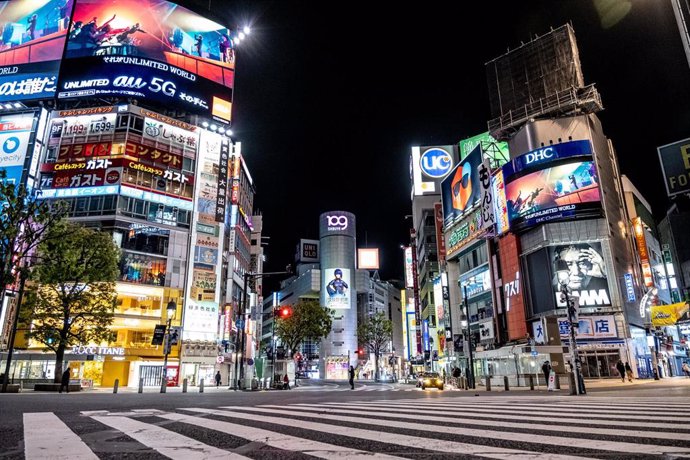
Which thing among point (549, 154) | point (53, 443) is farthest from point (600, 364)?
point (53, 443)

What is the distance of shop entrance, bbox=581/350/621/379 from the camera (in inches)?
1473

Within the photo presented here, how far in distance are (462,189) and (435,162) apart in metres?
26.8

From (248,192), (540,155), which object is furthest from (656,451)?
(248,192)

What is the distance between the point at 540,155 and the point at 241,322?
32474 millimetres

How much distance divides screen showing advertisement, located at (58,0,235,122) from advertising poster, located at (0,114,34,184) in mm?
4848

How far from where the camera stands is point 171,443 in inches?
185

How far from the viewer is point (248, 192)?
64.4 m

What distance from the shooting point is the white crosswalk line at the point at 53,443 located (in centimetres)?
389

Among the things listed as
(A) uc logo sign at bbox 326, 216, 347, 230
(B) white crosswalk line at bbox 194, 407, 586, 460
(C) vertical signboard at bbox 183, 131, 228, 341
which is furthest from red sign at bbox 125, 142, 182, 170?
(A) uc logo sign at bbox 326, 216, 347, 230

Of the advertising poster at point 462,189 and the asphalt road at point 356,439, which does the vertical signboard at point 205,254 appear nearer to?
the advertising poster at point 462,189

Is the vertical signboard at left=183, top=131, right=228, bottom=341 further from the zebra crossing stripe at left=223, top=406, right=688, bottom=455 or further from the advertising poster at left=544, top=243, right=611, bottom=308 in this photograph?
the zebra crossing stripe at left=223, top=406, right=688, bottom=455

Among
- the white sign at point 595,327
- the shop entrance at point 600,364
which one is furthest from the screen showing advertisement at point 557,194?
the shop entrance at point 600,364

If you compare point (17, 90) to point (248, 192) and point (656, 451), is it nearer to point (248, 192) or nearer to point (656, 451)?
point (248, 192)

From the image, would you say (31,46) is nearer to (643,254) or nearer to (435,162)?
(435,162)
